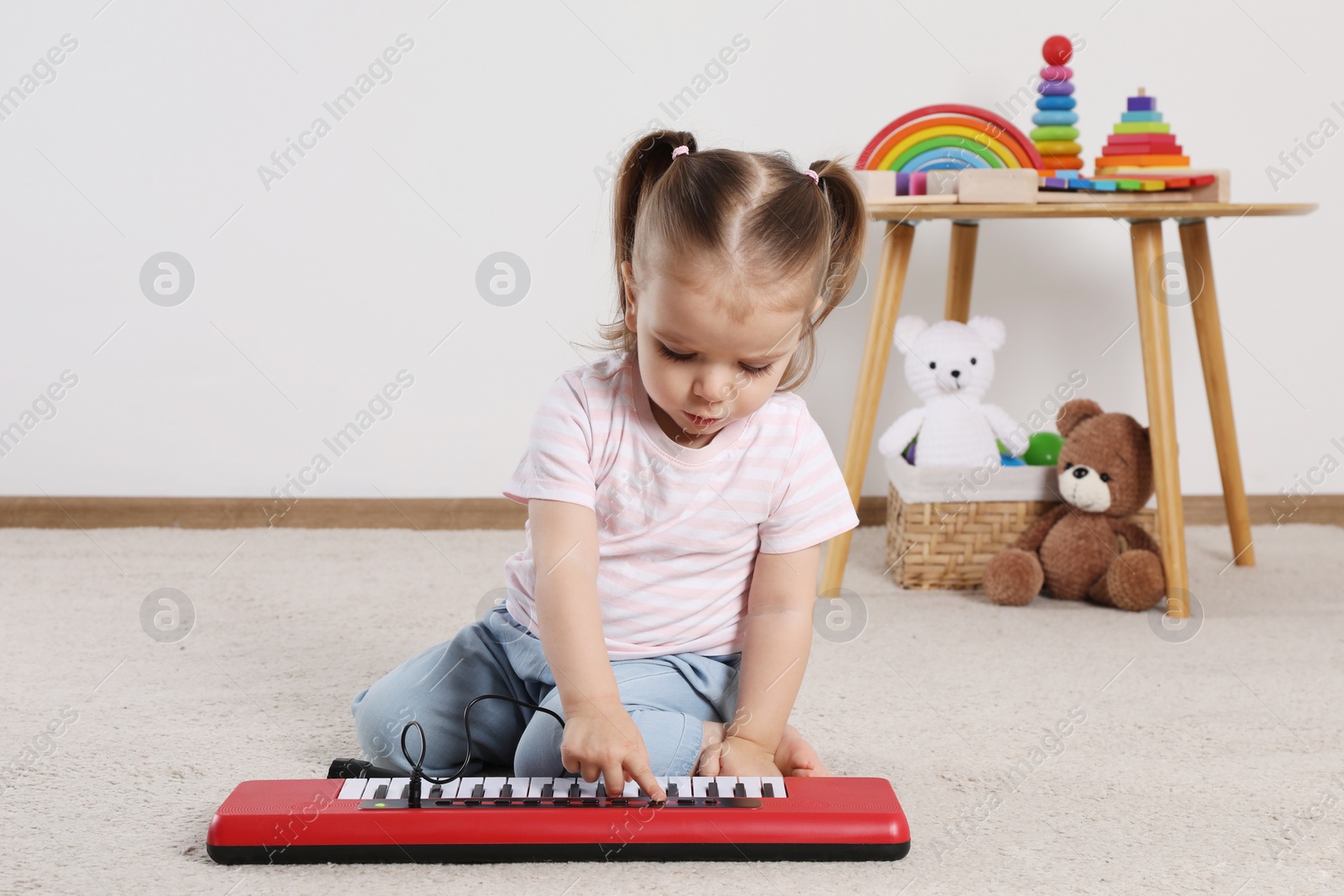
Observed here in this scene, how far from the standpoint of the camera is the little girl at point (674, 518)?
70 centimetres

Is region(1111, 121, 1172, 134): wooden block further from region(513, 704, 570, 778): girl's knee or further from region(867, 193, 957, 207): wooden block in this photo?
region(513, 704, 570, 778): girl's knee

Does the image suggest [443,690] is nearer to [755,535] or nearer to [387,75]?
[755,535]

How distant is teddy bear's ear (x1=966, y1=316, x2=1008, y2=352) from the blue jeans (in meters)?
0.74

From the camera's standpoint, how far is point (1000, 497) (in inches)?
54.6

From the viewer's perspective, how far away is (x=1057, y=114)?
1.39 metres

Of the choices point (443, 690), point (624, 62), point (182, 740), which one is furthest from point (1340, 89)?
point (182, 740)

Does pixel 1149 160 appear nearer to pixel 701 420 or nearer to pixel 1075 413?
pixel 1075 413

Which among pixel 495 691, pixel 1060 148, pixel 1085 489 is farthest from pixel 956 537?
pixel 495 691

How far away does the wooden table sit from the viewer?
4.14ft

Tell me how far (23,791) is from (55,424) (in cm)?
97

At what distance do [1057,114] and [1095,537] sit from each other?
510 millimetres

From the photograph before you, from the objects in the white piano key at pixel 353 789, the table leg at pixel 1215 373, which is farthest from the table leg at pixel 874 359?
the white piano key at pixel 353 789

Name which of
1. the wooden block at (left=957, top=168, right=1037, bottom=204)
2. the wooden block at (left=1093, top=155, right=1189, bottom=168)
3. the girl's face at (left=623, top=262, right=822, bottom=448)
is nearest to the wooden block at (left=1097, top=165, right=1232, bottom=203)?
the wooden block at (left=1093, top=155, right=1189, bottom=168)

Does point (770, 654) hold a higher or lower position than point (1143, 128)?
lower
